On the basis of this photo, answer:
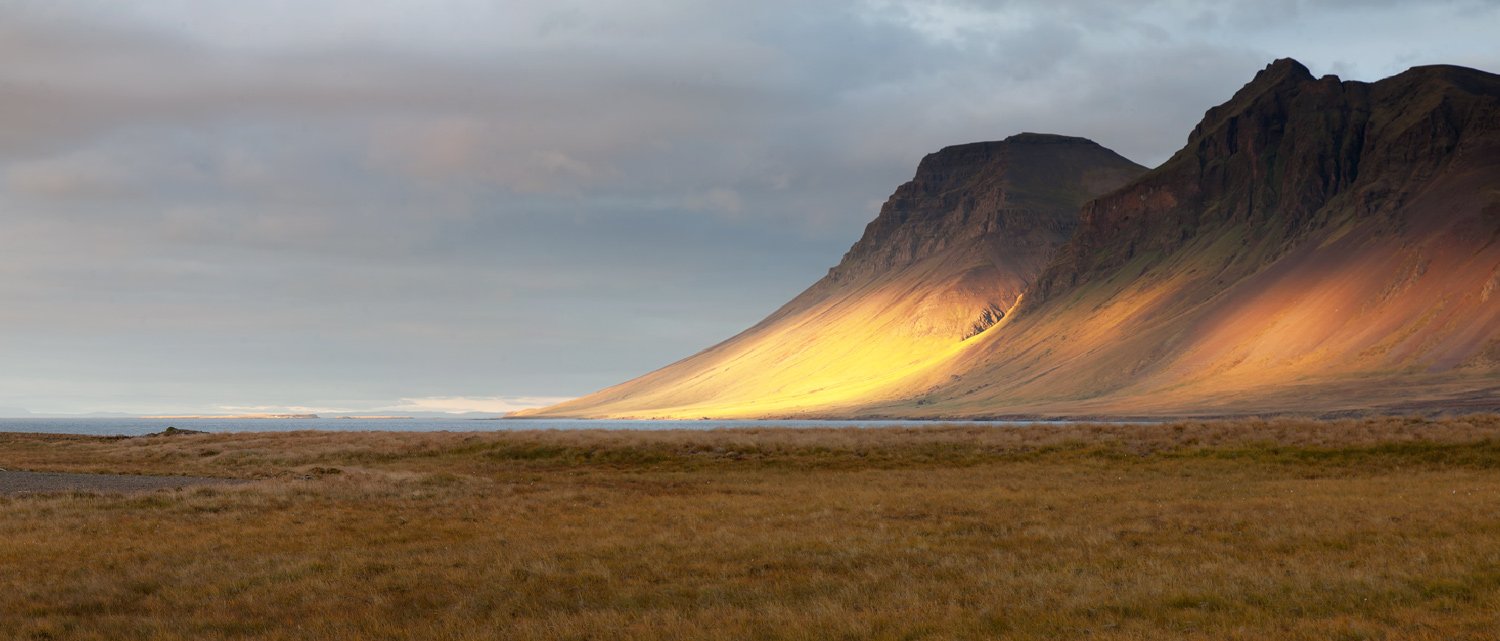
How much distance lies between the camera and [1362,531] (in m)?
21.6

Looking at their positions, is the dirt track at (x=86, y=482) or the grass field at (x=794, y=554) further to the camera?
the dirt track at (x=86, y=482)

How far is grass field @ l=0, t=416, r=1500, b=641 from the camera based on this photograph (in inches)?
584

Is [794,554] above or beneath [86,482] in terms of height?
beneath

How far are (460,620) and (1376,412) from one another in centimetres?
15893

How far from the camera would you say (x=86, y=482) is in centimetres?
3834

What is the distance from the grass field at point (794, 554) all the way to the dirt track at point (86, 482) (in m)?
2.71

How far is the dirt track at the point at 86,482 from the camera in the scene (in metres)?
34.8

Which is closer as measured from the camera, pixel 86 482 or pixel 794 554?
pixel 794 554

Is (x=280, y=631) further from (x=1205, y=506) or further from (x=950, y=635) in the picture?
(x=1205, y=506)

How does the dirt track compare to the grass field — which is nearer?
the grass field

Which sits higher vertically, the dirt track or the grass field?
the dirt track

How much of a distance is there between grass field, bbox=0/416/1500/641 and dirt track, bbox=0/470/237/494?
107 inches

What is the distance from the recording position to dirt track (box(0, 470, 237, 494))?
114 ft

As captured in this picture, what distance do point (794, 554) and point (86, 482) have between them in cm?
2966
